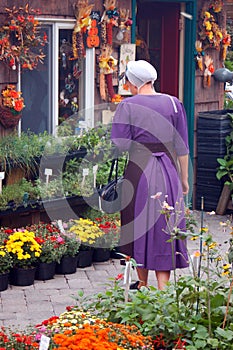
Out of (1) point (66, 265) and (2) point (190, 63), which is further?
(2) point (190, 63)

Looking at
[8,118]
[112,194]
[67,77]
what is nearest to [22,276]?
[112,194]

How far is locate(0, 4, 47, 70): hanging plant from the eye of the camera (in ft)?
24.2

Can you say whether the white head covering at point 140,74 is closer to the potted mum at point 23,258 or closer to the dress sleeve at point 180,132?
the dress sleeve at point 180,132

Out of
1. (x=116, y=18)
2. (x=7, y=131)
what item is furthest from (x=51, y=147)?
(x=116, y=18)

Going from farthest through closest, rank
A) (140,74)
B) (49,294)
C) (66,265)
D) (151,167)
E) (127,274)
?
(66,265)
(49,294)
(151,167)
(140,74)
(127,274)

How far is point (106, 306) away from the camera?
184 inches

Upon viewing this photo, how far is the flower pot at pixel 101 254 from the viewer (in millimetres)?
7609

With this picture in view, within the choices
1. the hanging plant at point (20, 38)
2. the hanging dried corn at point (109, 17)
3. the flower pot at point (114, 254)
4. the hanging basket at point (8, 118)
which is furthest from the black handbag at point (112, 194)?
the hanging dried corn at point (109, 17)

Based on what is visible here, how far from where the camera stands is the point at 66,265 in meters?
7.23

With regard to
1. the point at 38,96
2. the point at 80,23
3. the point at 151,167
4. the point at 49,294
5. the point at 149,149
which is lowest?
the point at 49,294

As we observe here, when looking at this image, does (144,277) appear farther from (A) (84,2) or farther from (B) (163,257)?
(A) (84,2)

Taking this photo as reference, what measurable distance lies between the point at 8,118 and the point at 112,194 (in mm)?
1211

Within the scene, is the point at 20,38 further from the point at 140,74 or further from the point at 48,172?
the point at 140,74

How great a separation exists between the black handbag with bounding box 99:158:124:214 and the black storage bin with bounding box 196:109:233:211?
7.59 feet
